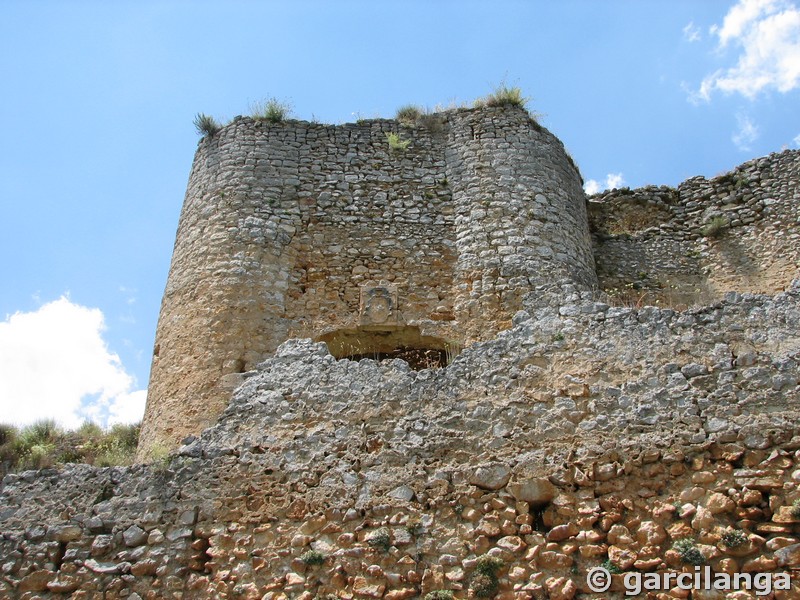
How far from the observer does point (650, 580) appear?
521 cm

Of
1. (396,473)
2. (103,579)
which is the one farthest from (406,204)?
(103,579)

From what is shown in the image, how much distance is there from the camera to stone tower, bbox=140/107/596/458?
32.7 feet

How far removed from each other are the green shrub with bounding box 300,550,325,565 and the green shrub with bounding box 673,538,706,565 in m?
2.55

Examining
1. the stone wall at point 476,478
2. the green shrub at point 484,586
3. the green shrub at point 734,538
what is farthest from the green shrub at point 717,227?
the green shrub at point 484,586

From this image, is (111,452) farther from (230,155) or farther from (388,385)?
(388,385)

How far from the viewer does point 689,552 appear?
521cm

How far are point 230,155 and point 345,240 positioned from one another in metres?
2.26

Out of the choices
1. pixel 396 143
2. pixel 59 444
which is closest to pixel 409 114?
pixel 396 143

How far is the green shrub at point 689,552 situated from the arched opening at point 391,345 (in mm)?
5055

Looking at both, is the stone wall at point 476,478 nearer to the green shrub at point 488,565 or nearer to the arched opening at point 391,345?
the green shrub at point 488,565

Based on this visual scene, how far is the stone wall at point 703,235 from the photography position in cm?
1193

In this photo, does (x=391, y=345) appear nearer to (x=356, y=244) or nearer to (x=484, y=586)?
(x=356, y=244)

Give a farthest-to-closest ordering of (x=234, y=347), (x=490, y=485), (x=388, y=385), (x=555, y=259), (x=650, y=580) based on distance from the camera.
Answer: (x=555, y=259), (x=234, y=347), (x=388, y=385), (x=490, y=485), (x=650, y=580)

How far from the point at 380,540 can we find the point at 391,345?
4.84 metres
